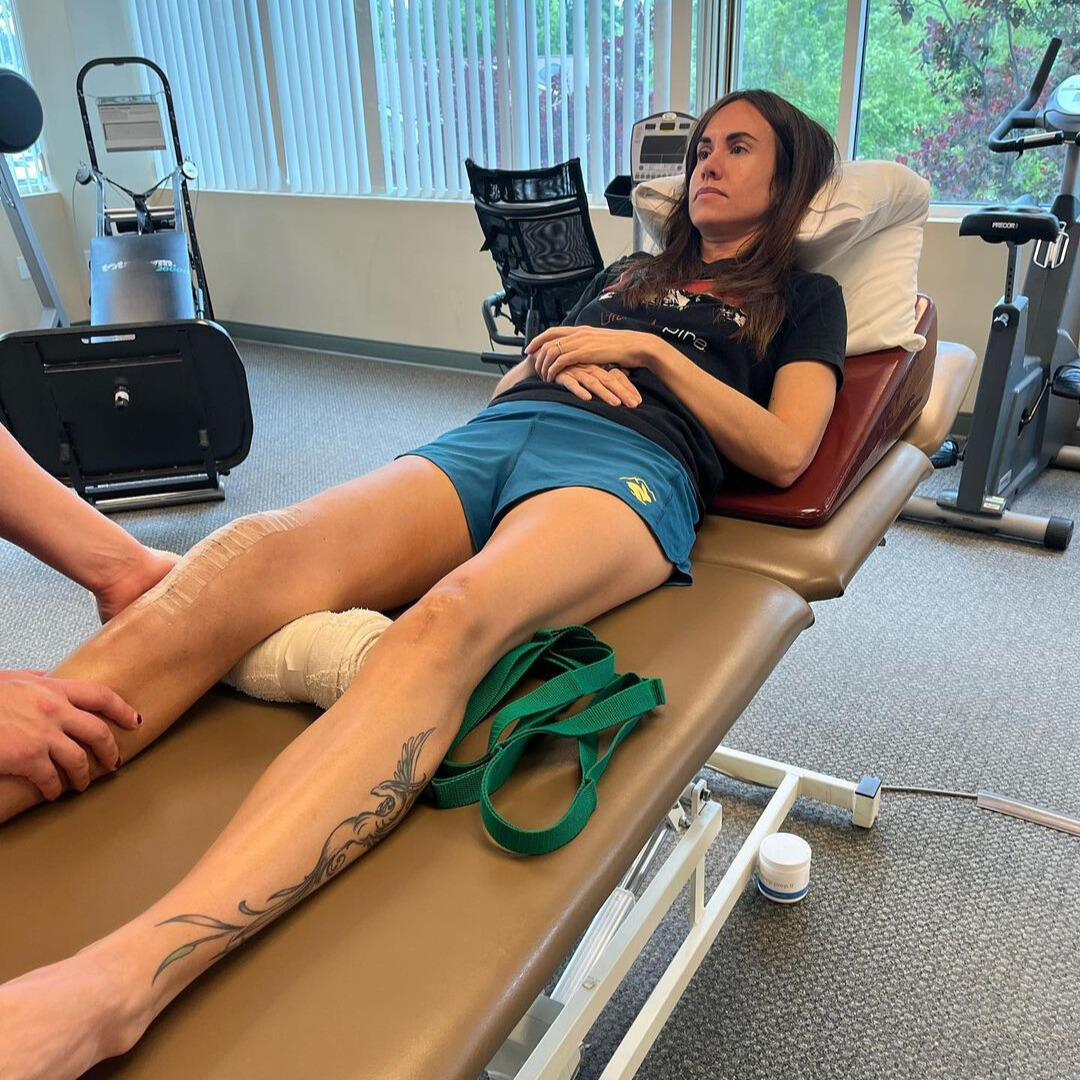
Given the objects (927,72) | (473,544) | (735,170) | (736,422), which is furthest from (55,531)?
(927,72)

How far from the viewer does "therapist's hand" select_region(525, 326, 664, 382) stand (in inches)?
54.8

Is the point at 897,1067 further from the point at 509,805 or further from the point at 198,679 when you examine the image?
the point at 198,679

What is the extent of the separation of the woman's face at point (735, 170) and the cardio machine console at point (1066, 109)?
1.29 metres

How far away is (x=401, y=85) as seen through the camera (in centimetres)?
410

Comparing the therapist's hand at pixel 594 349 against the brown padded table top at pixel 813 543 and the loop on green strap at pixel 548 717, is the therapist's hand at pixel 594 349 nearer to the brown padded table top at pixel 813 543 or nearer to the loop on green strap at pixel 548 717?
the brown padded table top at pixel 813 543

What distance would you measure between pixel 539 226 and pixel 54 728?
2511 millimetres

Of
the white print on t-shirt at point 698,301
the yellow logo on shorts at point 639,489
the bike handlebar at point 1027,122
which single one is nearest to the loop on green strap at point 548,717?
the yellow logo on shorts at point 639,489

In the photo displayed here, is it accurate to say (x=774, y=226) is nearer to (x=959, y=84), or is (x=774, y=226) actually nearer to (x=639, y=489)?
(x=639, y=489)

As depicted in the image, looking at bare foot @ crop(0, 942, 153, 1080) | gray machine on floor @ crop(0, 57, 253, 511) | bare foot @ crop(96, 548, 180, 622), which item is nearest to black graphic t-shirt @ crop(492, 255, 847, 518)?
bare foot @ crop(96, 548, 180, 622)

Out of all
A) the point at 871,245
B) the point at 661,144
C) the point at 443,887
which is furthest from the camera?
the point at 661,144

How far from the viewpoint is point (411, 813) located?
34.1 inches

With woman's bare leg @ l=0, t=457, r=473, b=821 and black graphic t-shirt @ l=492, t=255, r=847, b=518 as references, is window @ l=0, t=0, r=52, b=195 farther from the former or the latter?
woman's bare leg @ l=0, t=457, r=473, b=821

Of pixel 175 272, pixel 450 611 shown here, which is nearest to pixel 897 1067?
pixel 450 611

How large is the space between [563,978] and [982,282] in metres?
2.72
